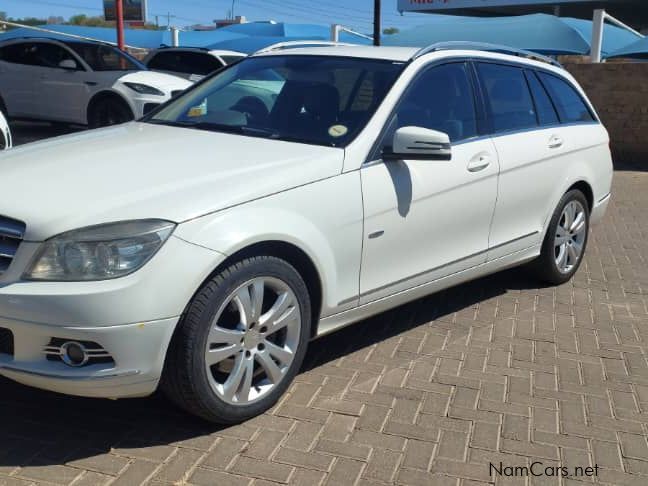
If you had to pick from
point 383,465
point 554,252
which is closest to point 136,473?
point 383,465

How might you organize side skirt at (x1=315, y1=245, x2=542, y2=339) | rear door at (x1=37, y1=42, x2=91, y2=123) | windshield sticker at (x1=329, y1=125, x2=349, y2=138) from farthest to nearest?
rear door at (x1=37, y1=42, x2=91, y2=123) < windshield sticker at (x1=329, y1=125, x2=349, y2=138) < side skirt at (x1=315, y1=245, x2=542, y2=339)

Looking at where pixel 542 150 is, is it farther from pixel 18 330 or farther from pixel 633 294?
pixel 18 330

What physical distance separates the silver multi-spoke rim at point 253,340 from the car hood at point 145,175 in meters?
0.43

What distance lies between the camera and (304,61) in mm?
4609

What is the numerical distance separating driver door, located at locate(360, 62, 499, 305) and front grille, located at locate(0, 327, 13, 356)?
1666 mm

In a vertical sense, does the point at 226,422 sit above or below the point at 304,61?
below

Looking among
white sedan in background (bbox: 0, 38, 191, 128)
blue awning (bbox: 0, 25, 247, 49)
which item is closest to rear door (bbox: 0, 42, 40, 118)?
A: white sedan in background (bbox: 0, 38, 191, 128)

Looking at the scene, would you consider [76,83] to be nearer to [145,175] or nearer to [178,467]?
[145,175]

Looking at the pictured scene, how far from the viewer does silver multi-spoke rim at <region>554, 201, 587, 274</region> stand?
18.4ft

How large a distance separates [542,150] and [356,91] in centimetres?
158

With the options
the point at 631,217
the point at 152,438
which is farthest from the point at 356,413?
the point at 631,217

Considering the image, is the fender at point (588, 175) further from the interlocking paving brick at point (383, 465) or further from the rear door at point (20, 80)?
the rear door at point (20, 80)

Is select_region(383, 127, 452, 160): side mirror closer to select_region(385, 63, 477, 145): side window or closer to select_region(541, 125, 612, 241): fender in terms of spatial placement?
select_region(385, 63, 477, 145): side window

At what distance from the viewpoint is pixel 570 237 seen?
18.9 feet
